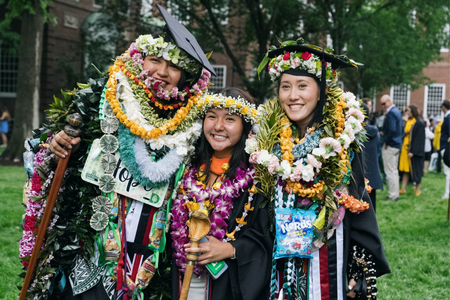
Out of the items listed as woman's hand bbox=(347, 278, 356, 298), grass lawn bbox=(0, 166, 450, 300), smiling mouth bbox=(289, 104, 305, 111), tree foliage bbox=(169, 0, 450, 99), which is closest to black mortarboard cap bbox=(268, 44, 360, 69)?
smiling mouth bbox=(289, 104, 305, 111)

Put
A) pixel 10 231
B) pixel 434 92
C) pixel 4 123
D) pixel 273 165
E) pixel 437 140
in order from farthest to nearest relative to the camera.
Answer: pixel 434 92
pixel 4 123
pixel 437 140
pixel 10 231
pixel 273 165

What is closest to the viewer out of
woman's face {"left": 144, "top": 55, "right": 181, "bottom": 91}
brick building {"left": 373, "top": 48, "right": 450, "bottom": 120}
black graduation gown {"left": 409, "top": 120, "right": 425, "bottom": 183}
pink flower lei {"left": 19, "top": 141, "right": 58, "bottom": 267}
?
pink flower lei {"left": 19, "top": 141, "right": 58, "bottom": 267}

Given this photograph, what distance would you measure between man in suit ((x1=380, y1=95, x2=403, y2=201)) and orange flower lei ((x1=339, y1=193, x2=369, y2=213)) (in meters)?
7.62

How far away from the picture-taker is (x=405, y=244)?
6504mm

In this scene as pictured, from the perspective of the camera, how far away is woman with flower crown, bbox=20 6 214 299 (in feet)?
9.43

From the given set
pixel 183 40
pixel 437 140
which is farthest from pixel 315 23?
pixel 183 40

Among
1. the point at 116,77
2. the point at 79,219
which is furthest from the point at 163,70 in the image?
the point at 79,219

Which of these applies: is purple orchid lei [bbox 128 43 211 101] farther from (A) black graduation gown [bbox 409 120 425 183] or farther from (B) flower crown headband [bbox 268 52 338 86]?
(A) black graduation gown [bbox 409 120 425 183]

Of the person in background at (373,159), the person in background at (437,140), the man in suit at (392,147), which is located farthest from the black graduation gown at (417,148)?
the person in background at (373,159)

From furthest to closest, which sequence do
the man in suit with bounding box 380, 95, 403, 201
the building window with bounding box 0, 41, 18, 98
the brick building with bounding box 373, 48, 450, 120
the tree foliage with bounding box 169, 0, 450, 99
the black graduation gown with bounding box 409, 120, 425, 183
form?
the brick building with bounding box 373, 48, 450, 120
the building window with bounding box 0, 41, 18, 98
the tree foliage with bounding box 169, 0, 450, 99
the black graduation gown with bounding box 409, 120, 425, 183
the man in suit with bounding box 380, 95, 403, 201

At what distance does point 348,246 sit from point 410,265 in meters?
A: 3.28

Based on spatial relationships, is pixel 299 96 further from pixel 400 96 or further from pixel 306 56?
pixel 400 96

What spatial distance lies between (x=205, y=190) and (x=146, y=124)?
22.5 inches

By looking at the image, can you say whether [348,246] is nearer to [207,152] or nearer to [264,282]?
[264,282]
